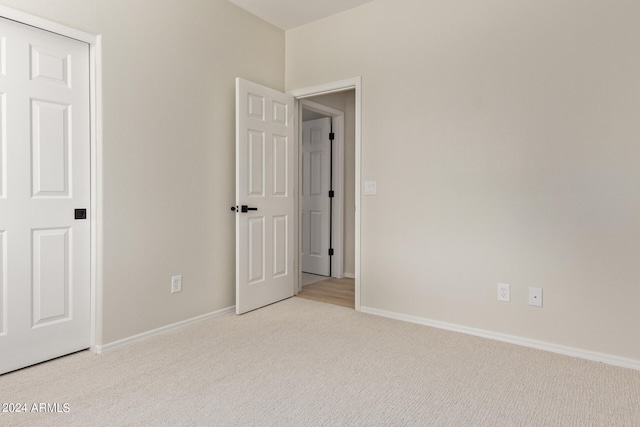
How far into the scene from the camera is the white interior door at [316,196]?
4.98 metres

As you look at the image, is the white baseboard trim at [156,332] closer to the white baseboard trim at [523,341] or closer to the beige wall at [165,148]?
the beige wall at [165,148]

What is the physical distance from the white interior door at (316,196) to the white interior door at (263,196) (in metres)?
1.12

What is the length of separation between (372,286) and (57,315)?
2.31 m

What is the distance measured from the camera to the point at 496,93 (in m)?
2.79

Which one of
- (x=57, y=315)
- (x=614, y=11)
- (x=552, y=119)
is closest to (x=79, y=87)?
(x=57, y=315)

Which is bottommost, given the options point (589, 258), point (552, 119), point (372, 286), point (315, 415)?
point (315, 415)

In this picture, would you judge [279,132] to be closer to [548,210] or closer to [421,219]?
[421,219]

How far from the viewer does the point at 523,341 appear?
2713 millimetres

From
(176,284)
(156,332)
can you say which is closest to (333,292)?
(176,284)

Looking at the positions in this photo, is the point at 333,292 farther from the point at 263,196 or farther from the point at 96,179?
the point at 96,179

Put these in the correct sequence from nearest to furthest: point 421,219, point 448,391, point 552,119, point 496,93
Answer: point 448,391, point 552,119, point 496,93, point 421,219

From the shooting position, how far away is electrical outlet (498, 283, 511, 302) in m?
2.78

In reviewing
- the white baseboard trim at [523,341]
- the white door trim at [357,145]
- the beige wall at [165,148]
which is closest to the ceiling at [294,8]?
the beige wall at [165,148]

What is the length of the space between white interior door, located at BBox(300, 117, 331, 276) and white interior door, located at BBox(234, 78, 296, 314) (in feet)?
3.67
